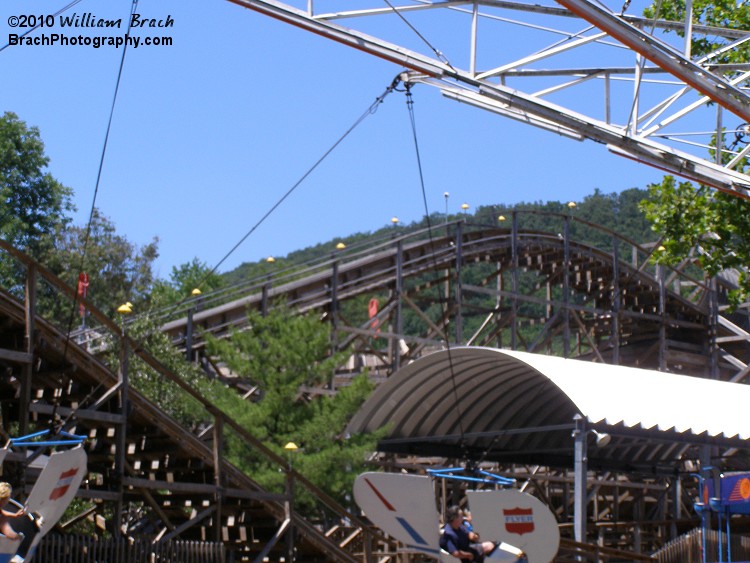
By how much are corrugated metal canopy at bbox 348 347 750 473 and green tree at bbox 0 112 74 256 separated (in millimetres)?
27146

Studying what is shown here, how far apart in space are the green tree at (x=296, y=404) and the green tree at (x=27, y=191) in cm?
2338

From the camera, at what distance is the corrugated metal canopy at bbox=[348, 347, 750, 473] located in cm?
1620

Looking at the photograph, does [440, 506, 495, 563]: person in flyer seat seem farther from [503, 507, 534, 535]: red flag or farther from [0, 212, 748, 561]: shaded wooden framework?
[0, 212, 748, 561]: shaded wooden framework

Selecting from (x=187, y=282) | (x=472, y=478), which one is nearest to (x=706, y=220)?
(x=472, y=478)

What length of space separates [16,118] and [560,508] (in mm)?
26373

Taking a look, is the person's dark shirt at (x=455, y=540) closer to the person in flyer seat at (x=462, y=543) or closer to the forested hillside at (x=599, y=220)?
the person in flyer seat at (x=462, y=543)

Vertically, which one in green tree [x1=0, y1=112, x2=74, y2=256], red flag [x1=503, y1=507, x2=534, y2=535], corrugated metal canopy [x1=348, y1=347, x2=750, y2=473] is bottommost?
red flag [x1=503, y1=507, x2=534, y2=535]

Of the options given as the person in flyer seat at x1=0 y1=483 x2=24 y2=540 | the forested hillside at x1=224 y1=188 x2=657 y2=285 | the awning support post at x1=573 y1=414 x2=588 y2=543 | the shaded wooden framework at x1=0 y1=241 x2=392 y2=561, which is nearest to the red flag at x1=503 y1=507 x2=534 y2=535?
the awning support post at x1=573 y1=414 x2=588 y2=543

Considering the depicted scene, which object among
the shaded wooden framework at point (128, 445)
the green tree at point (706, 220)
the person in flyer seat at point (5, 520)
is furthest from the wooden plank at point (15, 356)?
the green tree at point (706, 220)

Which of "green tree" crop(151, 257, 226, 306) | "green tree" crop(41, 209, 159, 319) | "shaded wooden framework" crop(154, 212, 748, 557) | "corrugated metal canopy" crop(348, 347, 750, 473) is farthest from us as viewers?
"green tree" crop(151, 257, 226, 306)

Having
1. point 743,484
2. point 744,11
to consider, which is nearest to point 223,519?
point 743,484

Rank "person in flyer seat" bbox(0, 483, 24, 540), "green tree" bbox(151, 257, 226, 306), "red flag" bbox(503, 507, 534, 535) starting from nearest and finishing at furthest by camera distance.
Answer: "person in flyer seat" bbox(0, 483, 24, 540) < "red flag" bbox(503, 507, 534, 535) < "green tree" bbox(151, 257, 226, 306)

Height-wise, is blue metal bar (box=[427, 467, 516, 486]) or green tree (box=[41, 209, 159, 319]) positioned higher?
green tree (box=[41, 209, 159, 319])

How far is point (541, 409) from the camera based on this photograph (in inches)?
814
